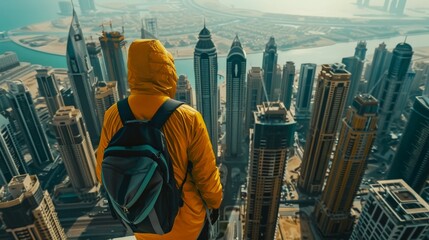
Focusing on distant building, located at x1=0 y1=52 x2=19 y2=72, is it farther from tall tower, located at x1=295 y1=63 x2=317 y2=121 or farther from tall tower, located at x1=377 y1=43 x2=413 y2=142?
tall tower, located at x1=377 y1=43 x2=413 y2=142

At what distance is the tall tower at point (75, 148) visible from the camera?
2795 centimetres

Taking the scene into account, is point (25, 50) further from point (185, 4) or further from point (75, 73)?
point (185, 4)

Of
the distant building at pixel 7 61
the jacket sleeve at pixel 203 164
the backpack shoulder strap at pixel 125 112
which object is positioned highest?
the backpack shoulder strap at pixel 125 112

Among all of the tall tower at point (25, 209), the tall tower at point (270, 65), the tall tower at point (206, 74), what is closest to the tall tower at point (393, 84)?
the tall tower at point (270, 65)

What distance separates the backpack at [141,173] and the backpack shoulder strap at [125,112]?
69mm

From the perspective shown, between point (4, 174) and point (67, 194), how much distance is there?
6950mm

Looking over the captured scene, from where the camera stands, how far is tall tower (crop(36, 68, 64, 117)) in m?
40.0

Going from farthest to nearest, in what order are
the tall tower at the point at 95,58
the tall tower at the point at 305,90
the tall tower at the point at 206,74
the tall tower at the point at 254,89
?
1. the tall tower at the point at 95,58
2. the tall tower at the point at 305,90
3. the tall tower at the point at 254,89
4. the tall tower at the point at 206,74

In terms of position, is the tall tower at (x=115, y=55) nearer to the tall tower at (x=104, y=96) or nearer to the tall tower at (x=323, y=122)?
the tall tower at (x=104, y=96)

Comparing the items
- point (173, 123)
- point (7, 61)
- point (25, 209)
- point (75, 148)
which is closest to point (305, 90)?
point (75, 148)

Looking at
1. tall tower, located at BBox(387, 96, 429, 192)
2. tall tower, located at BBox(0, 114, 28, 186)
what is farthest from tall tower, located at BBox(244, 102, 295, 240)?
tall tower, located at BBox(0, 114, 28, 186)

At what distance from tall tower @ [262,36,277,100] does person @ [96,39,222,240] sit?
44170mm

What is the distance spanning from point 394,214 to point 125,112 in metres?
20.1

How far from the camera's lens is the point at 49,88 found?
41062 mm
